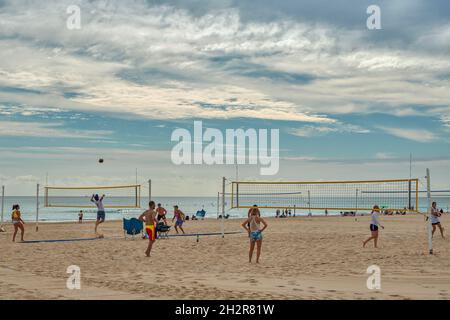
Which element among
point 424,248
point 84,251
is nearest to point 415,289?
point 424,248

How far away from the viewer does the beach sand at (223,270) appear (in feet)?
28.4

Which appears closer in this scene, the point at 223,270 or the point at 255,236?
the point at 223,270

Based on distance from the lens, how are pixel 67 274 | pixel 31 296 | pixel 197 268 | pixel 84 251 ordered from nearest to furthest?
pixel 31 296
pixel 67 274
pixel 197 268
pixel 84 251

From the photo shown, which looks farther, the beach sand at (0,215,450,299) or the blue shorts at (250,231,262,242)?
the blue shorts at (250,231,262,242)

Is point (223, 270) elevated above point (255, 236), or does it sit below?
below

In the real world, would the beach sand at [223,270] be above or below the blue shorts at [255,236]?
below

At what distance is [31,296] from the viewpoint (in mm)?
8281

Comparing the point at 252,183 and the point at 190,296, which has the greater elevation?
the point at 252,183

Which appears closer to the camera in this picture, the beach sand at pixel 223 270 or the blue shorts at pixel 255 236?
the beach sand at pixel 223 270

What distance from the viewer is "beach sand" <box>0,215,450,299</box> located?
341 inches

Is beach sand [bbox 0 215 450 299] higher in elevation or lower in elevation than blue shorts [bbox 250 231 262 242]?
lower

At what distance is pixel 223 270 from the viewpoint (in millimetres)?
11555
